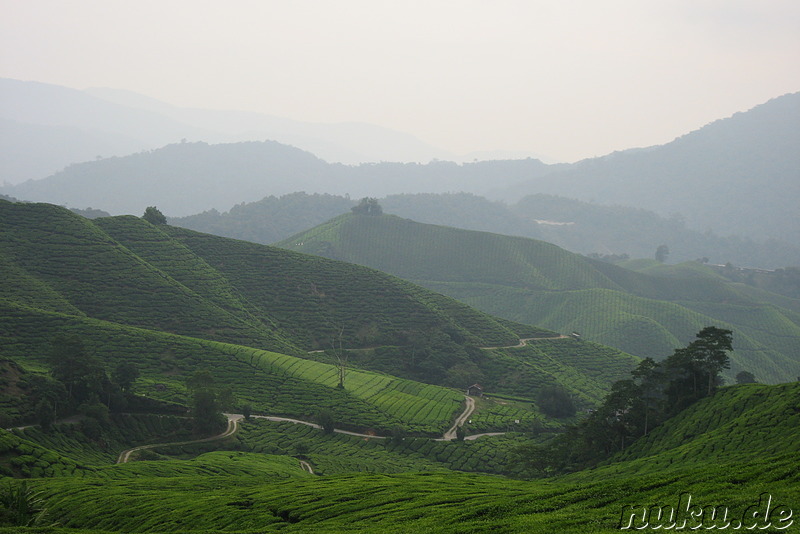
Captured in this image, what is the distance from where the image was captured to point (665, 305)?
604ft

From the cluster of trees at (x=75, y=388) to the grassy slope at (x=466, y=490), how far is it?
42.7 feet

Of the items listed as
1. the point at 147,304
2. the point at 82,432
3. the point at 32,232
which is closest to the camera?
the point at 82,432

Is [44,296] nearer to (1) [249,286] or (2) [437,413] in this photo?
(1) [249,286]

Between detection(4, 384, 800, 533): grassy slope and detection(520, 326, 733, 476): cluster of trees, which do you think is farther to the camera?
detection(520, 326, 733, 476): cluster of trees

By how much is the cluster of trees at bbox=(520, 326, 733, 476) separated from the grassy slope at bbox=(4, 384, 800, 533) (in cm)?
236

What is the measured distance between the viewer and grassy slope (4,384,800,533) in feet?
80.1

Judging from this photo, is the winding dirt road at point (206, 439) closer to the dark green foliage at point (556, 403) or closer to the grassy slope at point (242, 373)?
the grassy slope at point (242, 373)

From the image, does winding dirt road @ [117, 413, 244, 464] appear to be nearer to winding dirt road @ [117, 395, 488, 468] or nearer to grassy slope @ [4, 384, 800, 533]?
winding dirt road @ [117, 395, 488, 468]

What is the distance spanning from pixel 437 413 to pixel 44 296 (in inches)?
2254

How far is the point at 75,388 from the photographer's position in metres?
62.8

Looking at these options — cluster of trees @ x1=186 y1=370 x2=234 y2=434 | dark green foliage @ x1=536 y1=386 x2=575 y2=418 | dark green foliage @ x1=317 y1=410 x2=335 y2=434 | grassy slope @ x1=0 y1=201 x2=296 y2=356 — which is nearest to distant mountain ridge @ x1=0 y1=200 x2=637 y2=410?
grassy slope @ x1=0 y1=201 x2=296 y2=356

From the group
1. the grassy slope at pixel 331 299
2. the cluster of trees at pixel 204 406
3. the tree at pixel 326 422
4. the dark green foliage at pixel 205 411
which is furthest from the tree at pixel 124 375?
the grassy slope at pixel 331 299

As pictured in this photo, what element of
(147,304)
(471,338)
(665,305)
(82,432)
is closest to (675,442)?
(82,432)

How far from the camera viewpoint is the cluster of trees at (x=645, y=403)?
56.2m
